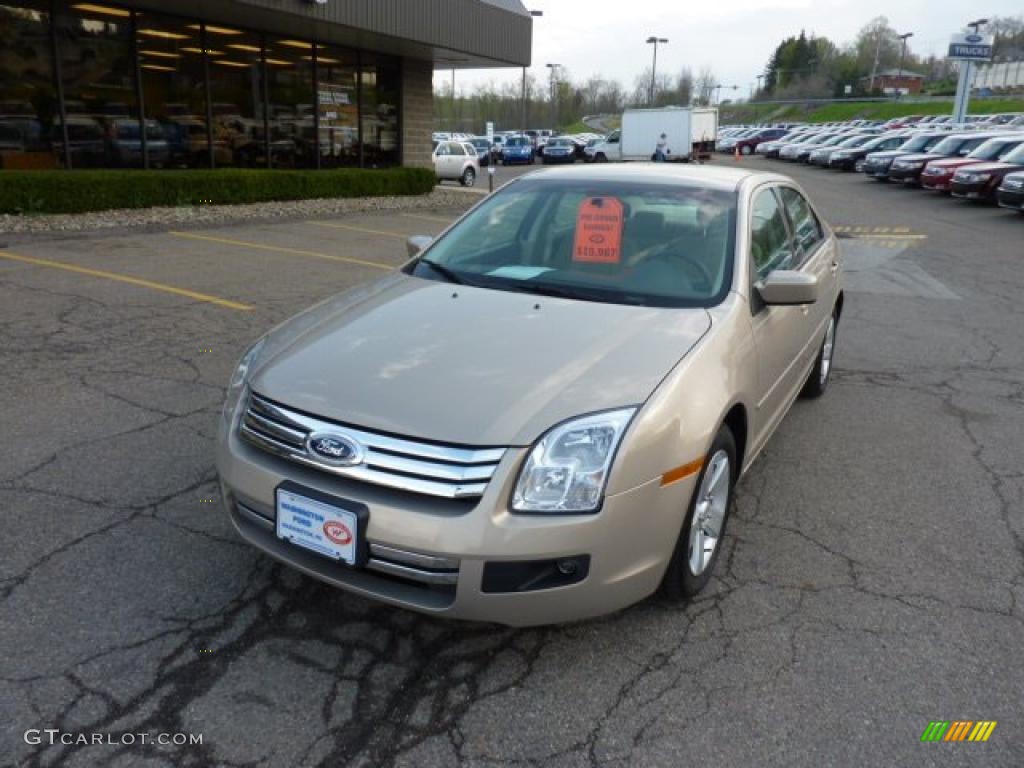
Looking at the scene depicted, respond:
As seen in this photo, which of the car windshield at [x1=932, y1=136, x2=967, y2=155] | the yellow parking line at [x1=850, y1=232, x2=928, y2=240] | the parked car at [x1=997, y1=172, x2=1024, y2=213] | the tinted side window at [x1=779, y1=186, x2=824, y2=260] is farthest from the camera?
the car windshield at [x1=932, y1=136, x2=967, y2=155]

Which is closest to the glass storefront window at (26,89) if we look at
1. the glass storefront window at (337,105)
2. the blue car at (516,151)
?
the glass storefront window at (337,105)

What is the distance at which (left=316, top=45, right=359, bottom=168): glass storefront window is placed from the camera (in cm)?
1758

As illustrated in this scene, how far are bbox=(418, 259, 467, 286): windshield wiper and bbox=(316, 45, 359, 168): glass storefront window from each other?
1508 cm

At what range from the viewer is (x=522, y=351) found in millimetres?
2863

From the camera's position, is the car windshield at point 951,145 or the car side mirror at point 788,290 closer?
the car side mirror at point 788,290

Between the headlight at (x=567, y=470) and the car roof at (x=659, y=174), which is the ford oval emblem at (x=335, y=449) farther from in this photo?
the car roof at (x=659, y=174)

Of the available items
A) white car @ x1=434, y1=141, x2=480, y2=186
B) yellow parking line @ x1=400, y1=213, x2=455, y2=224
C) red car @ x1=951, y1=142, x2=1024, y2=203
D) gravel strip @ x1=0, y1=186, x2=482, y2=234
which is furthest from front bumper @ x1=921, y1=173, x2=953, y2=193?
yellow parking line @ x1=400, y1=213, x2=455, y2=224

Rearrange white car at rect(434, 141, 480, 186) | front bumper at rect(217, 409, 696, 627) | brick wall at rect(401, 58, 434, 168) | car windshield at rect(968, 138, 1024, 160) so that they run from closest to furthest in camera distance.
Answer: front bumper at rect(217, 409, 696, 627)
brick wall at rect(401, 58, 434, 168)
car windshield at rect(968, 138, 1024, 160)
white car at rect(434, 141, 480, 186)

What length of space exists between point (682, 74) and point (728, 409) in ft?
493

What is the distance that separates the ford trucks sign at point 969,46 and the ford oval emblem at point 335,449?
44258 mm

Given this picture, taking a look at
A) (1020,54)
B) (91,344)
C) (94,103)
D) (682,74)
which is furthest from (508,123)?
(91,344)

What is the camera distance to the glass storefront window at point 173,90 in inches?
557

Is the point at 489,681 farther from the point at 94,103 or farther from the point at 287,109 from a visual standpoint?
the point at 287,109

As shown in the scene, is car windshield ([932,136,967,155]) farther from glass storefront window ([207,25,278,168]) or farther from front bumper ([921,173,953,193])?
glass storefront window ([207,25,278,168])
